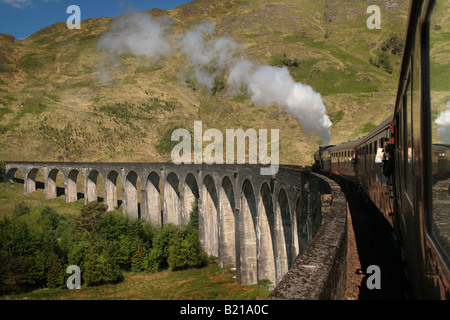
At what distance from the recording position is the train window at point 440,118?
156cm

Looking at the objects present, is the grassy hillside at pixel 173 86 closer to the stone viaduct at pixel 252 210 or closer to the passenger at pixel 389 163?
the stone viaduct at pixel 252 210

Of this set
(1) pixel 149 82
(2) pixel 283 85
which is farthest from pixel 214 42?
(2) pixel 283 85

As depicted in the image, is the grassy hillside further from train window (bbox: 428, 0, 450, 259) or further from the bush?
train window (bbox: 428, 0, 450, 259)

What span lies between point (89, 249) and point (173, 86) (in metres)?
80.9

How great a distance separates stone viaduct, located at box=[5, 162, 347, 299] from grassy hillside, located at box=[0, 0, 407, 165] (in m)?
17.7

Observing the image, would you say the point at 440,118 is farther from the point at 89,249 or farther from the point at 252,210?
the point at 89,249

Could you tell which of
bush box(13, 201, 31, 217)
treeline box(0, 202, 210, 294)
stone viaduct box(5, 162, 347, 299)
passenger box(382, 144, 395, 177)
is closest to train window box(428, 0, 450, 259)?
stone viaduct box(5, 162, 347, 299)

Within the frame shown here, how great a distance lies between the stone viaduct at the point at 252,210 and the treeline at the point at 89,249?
255cm

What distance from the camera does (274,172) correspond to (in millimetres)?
17000

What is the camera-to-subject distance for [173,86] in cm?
10250

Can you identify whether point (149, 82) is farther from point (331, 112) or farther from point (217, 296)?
point (217, 296)

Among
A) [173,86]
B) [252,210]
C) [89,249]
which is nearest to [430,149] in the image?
[252,210]

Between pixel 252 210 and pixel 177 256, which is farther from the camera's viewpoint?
pixel 177 256
